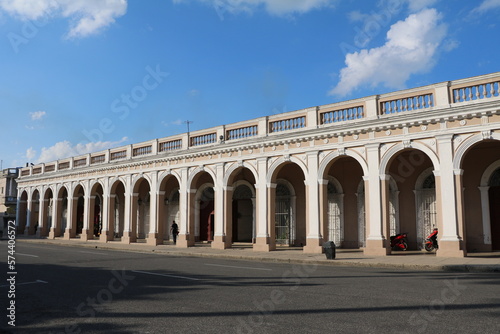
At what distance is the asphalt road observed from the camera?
596 centimetres

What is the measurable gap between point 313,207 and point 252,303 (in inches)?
493

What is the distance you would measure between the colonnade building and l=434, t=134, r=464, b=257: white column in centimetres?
4

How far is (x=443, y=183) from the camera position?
16.3 metres

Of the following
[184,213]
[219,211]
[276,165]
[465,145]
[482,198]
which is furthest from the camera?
[184,213]

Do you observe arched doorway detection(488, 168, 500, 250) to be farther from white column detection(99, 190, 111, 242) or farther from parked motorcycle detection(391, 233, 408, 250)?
white column detection(99, 190, 111, 242)

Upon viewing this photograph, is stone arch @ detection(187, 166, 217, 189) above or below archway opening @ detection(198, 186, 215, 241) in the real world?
above

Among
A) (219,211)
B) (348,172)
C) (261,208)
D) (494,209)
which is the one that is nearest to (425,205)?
(494,209)

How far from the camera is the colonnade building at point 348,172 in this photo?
16172mm

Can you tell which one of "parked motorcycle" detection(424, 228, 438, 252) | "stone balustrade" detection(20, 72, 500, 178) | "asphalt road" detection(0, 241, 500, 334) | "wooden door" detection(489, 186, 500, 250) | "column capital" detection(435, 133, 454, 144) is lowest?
"asphalt road" detection(0, 241, 500, 334)

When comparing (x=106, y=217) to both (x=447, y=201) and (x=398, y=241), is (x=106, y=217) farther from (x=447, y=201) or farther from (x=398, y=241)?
(x=447, y=201)

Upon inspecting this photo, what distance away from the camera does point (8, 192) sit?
4853 cm

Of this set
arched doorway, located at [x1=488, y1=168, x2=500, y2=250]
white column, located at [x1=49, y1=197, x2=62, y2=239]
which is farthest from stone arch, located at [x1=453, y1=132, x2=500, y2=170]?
white column, located at [x1=49, y1=197, x2=62, y2=239]

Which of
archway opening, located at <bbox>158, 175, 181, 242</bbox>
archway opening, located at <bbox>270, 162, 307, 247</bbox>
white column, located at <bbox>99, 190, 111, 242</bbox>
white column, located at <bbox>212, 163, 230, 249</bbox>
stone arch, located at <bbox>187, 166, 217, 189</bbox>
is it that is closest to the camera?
white column, located at <bbox>212, 163, 230, 249</bbox>

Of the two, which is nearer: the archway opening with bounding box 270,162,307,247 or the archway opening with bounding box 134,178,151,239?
the archway opening with bounding box 270,162,307,247
